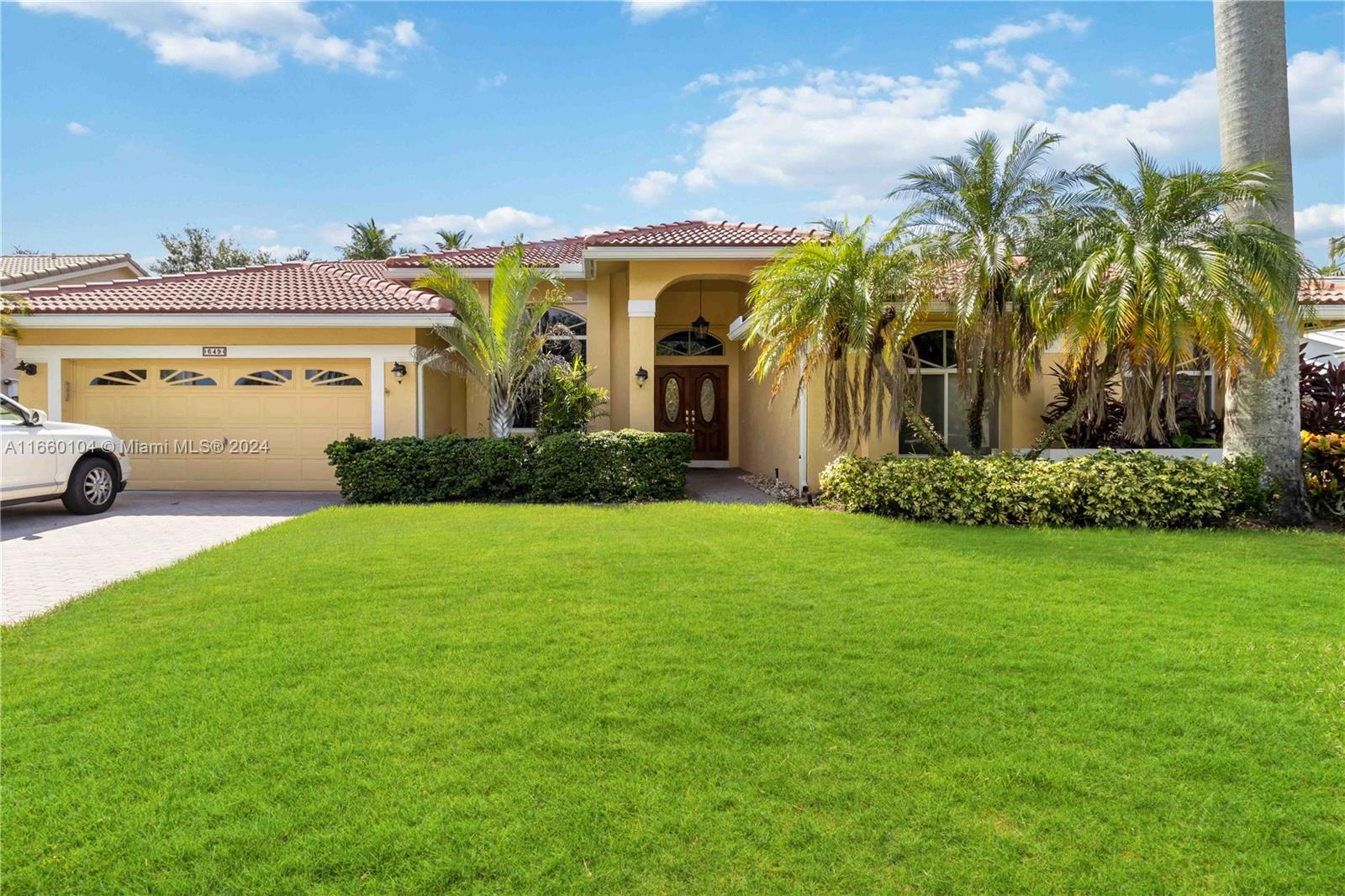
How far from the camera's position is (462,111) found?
13383mm

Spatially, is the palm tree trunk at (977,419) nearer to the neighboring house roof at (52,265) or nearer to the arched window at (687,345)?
the arched window at (687,345)

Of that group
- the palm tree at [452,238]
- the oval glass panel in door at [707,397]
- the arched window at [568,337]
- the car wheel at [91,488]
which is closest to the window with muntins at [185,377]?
the car wheel at [91,488]

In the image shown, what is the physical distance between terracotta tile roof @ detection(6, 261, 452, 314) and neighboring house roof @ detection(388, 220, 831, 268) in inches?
37.1

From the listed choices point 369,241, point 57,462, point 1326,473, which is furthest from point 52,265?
point 1326,473

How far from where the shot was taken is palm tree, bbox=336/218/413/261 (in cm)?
3747

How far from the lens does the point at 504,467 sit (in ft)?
41.1

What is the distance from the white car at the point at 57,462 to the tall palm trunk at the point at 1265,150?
1653cm

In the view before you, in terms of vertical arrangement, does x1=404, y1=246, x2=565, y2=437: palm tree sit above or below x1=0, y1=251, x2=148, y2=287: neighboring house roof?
below

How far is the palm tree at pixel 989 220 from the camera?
1065cm

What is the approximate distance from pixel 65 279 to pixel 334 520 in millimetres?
17392

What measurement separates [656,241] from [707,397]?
18.6 feet

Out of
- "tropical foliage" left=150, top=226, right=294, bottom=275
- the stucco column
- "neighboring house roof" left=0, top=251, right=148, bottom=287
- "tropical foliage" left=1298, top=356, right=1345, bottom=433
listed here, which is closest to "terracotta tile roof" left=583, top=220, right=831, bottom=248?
the stucco column

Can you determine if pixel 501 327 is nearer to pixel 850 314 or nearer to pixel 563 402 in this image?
pixel 563 402

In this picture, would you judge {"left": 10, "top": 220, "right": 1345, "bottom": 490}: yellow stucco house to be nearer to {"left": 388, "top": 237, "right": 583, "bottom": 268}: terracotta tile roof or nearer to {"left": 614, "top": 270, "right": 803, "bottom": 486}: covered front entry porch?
{"left": 388, "top": 237, "right": 583, "bottom": 268}: terracotta tile roof
